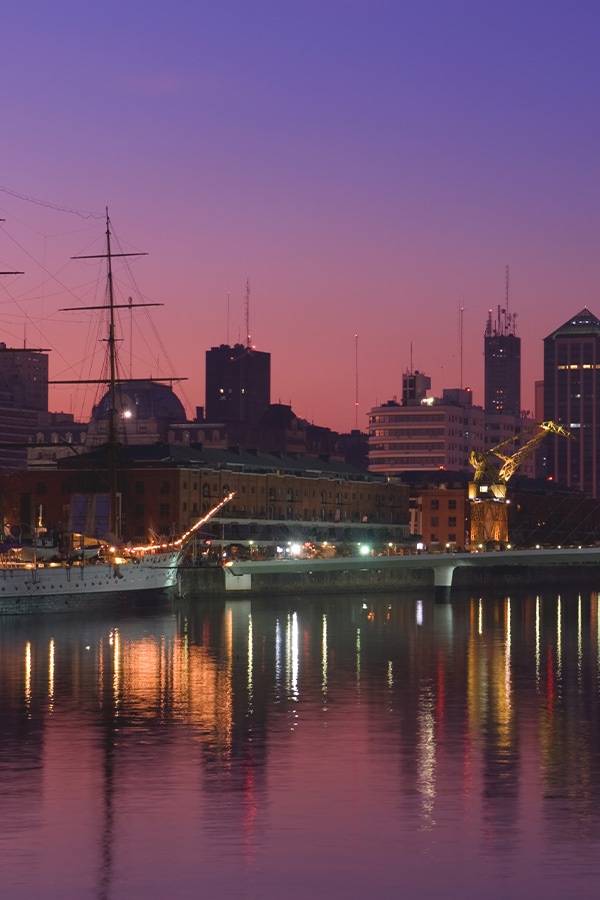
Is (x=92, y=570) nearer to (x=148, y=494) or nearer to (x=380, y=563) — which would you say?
(x=380, y=563)

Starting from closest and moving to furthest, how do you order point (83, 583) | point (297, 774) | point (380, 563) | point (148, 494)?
1. point (297, 774)
2. point (83, 583)
3. point (380, 563)
4. point (148, 494)

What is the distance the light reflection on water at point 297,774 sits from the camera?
29.0m

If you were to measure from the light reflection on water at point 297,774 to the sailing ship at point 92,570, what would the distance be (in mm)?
38149

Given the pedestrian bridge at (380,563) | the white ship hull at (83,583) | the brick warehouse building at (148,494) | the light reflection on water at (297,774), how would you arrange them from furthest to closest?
the brick warehouse building at (148,494) < the pedestrian bridge at (380,563) < the white ship hull at (83,583) < the light reflection on water at (297,774)

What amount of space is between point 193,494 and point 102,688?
4743 inches

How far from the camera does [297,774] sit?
39406mm

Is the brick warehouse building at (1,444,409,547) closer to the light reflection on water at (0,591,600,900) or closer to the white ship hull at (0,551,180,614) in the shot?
the white ship hull at (0,551,180,614)

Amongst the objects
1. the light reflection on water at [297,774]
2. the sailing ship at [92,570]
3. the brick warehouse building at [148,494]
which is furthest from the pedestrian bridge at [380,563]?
the light reflection on water at [297,774]

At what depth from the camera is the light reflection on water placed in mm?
28953

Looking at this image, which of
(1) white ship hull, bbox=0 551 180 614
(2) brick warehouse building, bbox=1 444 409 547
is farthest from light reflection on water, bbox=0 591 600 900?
(2) brick warehouse building, bbox=1 444 409 547

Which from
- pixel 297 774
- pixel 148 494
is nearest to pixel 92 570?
pixel 148 494

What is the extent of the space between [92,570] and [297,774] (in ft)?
294

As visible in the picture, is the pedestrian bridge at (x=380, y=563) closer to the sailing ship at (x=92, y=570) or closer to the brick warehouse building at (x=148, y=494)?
the sailing ship at (x=92, y=570)

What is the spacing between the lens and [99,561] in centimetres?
13388
